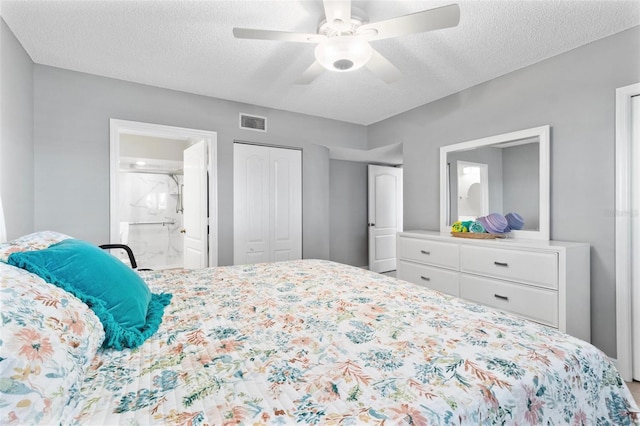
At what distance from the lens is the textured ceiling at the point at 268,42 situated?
6.49 ft

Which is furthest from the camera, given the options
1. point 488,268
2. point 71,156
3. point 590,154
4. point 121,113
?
point 121,113

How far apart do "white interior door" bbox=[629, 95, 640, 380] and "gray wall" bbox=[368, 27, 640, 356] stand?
4.1 inches

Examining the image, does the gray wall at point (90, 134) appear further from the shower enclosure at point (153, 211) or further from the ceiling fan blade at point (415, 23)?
the shower enclosure at point (153, 211)

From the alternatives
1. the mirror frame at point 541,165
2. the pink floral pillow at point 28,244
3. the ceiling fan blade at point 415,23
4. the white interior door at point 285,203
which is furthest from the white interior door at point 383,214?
the pink floral pillow at point 28,244

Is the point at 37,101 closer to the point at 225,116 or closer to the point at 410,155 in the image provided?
the point at 225,116

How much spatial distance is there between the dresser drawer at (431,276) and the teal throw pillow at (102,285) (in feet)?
8.25

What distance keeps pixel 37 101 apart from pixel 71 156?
512 mm

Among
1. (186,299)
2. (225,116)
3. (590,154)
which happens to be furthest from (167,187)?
(590,154)

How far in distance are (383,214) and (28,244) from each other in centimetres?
493

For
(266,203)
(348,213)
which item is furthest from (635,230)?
(348,213)

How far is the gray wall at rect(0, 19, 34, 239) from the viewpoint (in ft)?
6.84

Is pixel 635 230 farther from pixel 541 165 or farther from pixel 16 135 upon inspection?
pixel 16 135

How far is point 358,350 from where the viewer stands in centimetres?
102

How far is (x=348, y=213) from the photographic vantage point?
5.51 meters
